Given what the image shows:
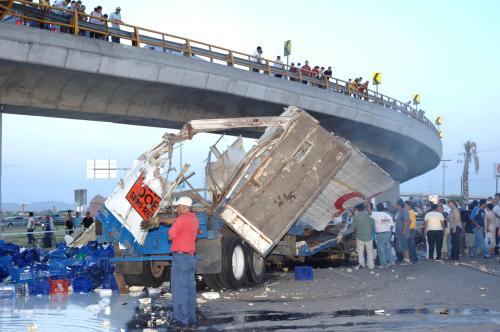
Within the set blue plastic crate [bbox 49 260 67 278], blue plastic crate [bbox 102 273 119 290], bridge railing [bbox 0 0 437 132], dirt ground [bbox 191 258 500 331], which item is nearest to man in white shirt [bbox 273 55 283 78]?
bridge railing [bbox 0 0 437 132]

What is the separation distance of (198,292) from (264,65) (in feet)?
61.2

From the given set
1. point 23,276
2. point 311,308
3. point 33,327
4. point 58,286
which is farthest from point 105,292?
point 311,308

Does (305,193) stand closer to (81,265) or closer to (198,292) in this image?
(198,292)

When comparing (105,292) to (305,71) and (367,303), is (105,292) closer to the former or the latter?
(367,303)

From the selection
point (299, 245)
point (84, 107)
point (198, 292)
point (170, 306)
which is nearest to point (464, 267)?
point (299, 245)

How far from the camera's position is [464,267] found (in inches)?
730

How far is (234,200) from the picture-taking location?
45.3 ft

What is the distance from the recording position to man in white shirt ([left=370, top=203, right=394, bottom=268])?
18.8m

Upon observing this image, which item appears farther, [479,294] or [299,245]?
[299,245]

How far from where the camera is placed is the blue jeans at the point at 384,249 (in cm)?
1886

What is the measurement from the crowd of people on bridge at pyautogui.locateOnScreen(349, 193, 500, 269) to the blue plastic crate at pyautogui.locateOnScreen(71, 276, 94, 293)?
652cm

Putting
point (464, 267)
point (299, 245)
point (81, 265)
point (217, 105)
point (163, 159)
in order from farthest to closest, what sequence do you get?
point (217, 105), point (464, 267), point (299, 245), point (81, 265), point (163, 159)

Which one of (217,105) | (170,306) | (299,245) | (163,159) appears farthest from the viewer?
(217,105)

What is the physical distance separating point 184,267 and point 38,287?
5627mm
